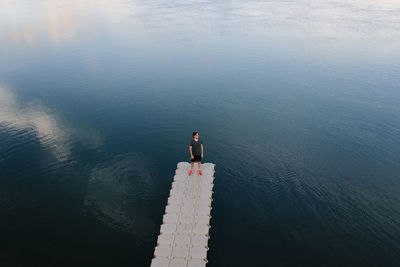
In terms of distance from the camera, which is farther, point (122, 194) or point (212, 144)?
point (212, 144)

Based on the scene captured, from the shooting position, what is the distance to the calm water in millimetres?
18250

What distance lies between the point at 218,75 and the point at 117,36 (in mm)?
29616

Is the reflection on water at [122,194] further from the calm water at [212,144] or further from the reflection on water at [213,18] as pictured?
the reflection on water at [213,18]

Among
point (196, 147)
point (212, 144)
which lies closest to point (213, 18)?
point (212, 144)

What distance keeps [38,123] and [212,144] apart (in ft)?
59.7

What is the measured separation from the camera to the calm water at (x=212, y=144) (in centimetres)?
1825

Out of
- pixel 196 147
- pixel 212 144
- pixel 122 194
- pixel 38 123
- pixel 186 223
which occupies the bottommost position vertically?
pixel 186 223

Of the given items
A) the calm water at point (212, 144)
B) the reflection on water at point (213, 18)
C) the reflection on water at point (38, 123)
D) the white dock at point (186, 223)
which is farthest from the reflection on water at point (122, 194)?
the reflection on water at point (213, 18)

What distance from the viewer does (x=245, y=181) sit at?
74.8 feet

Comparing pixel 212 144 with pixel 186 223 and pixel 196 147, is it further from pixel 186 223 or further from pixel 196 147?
pixel 186 223

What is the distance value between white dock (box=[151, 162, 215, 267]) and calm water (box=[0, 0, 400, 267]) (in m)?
1.61

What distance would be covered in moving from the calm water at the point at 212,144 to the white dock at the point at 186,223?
5.29 feet

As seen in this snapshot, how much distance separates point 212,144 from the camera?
89.3 ft


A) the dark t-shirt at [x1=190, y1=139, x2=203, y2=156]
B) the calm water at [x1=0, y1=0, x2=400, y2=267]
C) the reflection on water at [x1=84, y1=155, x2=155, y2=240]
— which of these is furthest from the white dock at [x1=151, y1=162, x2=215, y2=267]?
the reflection on water at [x1=84, y1=155, x2=155, y2=240]
